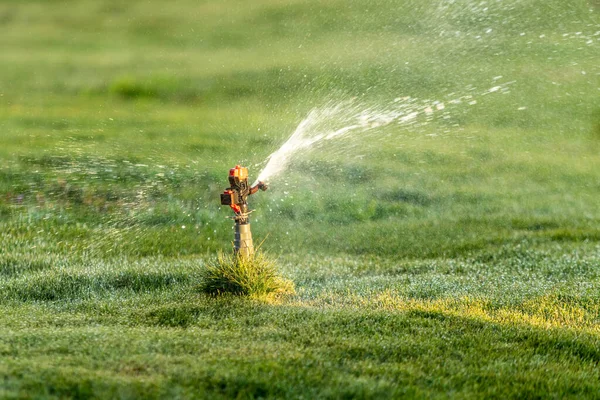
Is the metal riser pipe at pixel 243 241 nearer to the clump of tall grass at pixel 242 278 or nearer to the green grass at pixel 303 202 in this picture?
the clump of tall grass at pixel 242 278

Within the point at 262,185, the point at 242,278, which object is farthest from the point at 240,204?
the point at 242,278

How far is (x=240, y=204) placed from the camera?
709 centimetres

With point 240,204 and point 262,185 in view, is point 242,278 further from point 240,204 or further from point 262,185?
point 262,185

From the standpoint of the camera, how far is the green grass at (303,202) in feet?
17.1

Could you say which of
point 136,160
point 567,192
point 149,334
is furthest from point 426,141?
point 149,334

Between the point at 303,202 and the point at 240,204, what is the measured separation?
18.1ft

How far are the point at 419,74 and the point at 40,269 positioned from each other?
11868mm

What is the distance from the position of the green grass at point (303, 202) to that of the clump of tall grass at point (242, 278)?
7.4 inches

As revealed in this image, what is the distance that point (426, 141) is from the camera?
17.1 meters

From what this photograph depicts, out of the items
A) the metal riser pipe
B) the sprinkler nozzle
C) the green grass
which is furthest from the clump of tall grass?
the sprinkler nozzle

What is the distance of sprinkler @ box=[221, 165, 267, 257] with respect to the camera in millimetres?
7051

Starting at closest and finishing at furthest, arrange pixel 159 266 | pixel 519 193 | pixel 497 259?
pixel 159 266
pixel 497 259
pixel 519 193

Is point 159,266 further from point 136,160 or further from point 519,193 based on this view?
point 519,193

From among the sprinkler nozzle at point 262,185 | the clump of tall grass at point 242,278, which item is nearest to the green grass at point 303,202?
the clump of tall grass at point 242,278
